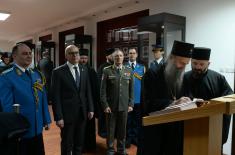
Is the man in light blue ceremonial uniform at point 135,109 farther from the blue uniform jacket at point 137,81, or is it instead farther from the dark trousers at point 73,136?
the dark trousers at point 73,136

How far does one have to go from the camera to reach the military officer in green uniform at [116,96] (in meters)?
3.80

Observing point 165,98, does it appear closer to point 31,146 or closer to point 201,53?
point 201,53

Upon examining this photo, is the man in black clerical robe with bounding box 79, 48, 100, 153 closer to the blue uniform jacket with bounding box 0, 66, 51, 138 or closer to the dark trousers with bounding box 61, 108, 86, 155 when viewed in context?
the dark trousers with bounding box 61, 108, 86, 155

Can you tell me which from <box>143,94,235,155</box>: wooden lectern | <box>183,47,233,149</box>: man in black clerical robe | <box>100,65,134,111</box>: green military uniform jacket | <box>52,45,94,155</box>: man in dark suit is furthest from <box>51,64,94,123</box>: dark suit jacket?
<box>143,94,235,155</box>: wooden lectern

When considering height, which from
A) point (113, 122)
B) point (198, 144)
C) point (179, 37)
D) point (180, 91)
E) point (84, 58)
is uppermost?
point (179, 37)

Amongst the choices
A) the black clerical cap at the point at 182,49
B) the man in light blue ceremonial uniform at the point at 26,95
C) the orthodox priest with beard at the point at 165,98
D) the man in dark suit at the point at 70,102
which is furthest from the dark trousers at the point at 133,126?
the black clerical cap at the point at 182,49

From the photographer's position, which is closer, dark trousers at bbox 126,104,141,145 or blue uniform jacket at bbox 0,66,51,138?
blue uniform jacket at bbox 0,66,51,138

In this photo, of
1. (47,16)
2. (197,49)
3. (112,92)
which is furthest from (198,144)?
(47,16)

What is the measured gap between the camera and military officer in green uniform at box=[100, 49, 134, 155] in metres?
3.80

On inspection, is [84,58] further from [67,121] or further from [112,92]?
[67,121]

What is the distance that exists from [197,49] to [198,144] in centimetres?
147

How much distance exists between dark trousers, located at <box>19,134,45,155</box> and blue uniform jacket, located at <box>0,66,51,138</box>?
0.06 m

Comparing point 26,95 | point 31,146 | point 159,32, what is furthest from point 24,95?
point 159,32

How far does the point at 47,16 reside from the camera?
9.01 meters
